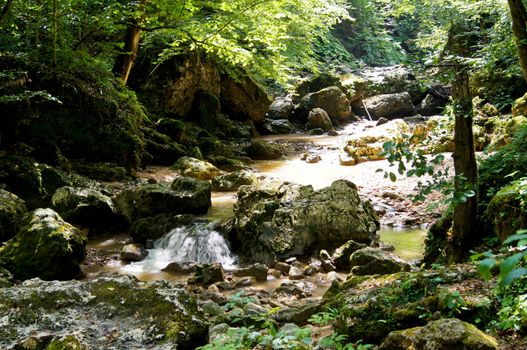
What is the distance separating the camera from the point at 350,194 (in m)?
8.13

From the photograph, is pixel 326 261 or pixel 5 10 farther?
pixel 5 10

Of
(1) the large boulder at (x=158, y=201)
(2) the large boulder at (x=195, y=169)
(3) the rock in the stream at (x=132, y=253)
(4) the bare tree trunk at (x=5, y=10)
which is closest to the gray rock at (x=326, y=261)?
(3) the rock in the stream at (x=132, y=253)

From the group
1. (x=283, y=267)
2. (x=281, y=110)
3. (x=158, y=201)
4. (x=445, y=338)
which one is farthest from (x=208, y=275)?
(x=281, y=110)

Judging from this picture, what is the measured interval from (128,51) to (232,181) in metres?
4.80

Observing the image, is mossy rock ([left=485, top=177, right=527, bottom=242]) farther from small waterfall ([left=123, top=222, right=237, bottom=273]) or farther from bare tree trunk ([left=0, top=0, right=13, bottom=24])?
bare tree trunk ([left=0, top=0, right=13, bottom=24])

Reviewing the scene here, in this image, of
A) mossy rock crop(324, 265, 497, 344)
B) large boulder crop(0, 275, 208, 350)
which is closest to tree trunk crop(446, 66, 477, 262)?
mossy rock crop(324, 265, 497, 344)

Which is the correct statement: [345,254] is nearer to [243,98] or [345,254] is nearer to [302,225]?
[302,225]

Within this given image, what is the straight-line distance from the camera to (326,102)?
2547cm

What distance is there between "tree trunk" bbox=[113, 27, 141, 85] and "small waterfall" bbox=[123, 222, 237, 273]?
247 inches

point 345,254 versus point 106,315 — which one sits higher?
point 106,315

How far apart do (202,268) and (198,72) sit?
13495 millimetres

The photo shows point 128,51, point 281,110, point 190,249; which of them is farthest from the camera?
Result: point 281,110

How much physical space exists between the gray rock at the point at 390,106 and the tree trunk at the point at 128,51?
17.2 m

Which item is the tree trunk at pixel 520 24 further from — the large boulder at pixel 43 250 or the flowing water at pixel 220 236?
the large boulder at pixel 43 250
